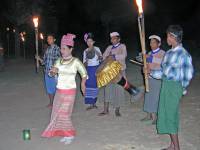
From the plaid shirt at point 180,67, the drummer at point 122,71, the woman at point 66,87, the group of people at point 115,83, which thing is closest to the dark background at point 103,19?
the group of people at point 115,83

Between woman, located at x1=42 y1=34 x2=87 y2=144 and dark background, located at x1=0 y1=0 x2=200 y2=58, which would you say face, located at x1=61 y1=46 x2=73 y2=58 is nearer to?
woman, located at x1=42 y1=34 x2=87 y2=144

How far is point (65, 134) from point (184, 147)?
6.93 feet

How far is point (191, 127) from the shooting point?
861cm

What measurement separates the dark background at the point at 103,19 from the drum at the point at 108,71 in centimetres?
2120

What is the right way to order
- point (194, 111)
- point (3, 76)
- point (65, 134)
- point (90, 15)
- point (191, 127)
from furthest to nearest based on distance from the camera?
1. point (90, 15)
2. point (3, 76)
3. point (194, 111)
4. point (191, 127)
5. point (65, 134)

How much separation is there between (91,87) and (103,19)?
34839 millimetres

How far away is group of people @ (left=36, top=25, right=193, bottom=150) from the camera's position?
650cm

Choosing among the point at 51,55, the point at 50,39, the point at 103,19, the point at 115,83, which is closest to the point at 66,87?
the point at 115,83

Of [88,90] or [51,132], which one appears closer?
[51,132]

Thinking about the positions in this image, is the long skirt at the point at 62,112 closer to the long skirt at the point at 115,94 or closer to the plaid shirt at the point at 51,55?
the long skirt at the point at 115,94

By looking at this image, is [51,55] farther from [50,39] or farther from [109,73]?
[109,73]

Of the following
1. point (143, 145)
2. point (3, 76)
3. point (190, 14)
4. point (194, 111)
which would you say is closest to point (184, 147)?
point (143, 145)

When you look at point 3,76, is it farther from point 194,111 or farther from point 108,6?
point 108,6

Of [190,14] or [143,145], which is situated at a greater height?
[190,14]
